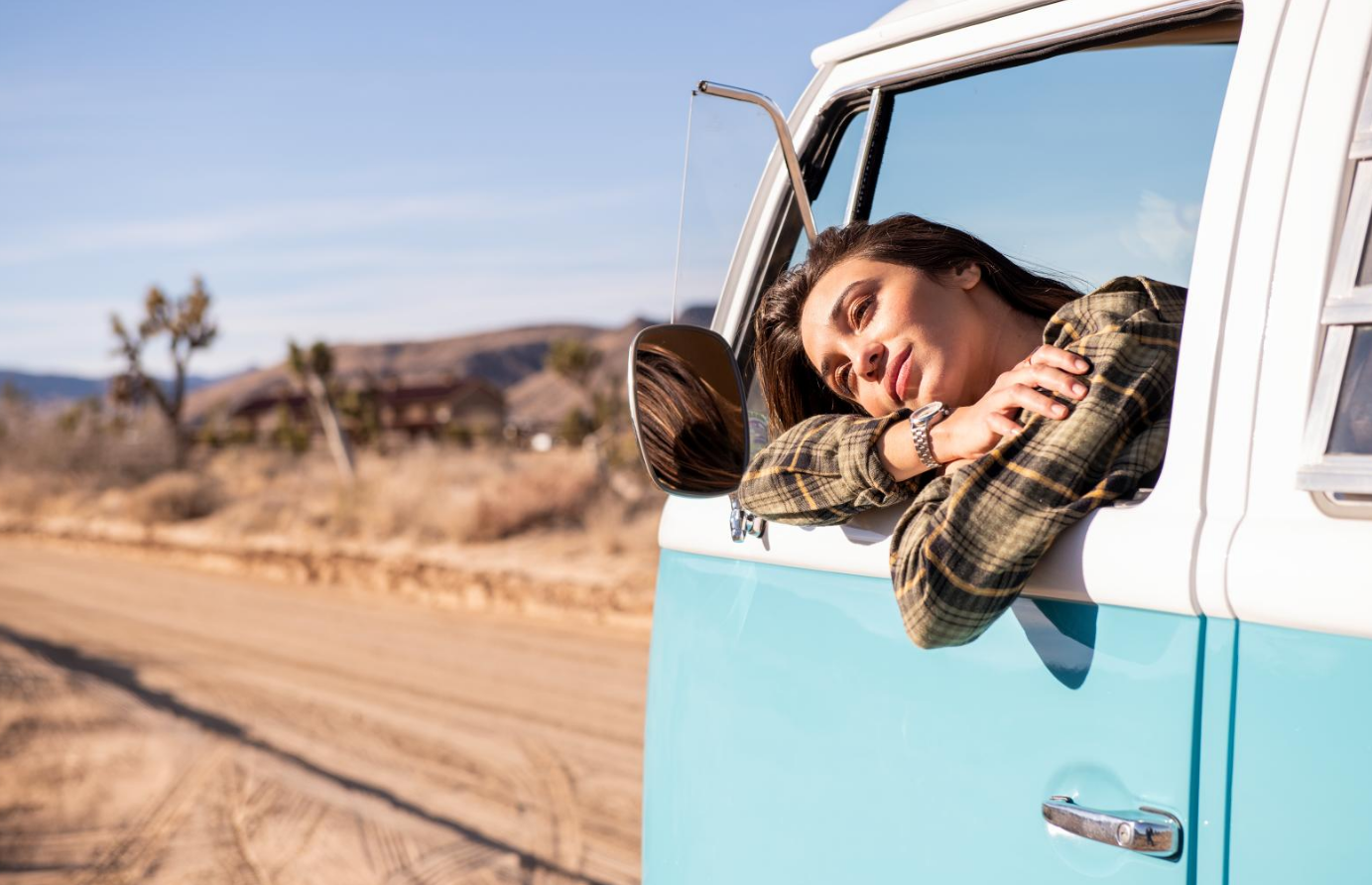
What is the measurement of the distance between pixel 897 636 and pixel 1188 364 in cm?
50

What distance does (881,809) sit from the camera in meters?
1.58

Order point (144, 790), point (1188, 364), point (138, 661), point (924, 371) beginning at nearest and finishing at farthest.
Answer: point (1188, 364), point (924, 371), point (144, 790), point (138, 661)

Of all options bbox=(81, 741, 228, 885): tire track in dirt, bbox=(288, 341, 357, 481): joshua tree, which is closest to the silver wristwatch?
bbox=(81, 741, 228, 885): tire track in dirt

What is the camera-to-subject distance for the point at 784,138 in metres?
2.07

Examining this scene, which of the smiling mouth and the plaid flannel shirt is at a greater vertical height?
the smiling mouth

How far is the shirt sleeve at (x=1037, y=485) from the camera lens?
4.46 ft

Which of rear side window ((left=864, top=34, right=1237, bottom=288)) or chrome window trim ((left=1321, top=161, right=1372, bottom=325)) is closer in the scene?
chrome window trim ((left=1321, top=161, right=1372, bottom=325))

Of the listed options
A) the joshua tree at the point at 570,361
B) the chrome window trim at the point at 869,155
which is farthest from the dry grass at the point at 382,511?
the chrome window trim at the point at 869,155

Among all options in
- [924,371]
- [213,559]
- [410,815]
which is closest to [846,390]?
[924,371]

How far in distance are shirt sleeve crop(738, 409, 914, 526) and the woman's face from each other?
0.07 m

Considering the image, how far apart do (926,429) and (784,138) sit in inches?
28.0

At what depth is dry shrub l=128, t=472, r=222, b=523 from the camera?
21188 mm

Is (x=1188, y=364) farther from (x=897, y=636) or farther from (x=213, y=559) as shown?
(x=213, y=559)

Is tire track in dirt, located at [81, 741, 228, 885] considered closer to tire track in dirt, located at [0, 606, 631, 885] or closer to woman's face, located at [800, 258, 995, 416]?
tire track in dirt, located at [0, 606, 631, 885]
